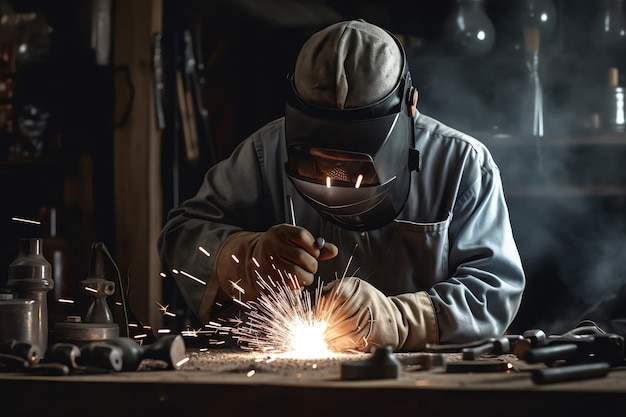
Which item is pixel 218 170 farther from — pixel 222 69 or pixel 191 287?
pixel 222 69

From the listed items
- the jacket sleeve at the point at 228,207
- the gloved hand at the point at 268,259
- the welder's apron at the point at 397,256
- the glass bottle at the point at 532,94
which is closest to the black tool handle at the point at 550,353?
the gloved hand at the point at 268,259

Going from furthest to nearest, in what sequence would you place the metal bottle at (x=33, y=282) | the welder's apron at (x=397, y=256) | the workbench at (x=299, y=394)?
the welder's apron at (x=397, y=256), the metal bottle at (x=33, y=282), the workbench at (x=299, y=394)

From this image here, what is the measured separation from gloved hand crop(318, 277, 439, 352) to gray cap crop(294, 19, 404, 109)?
436 mm

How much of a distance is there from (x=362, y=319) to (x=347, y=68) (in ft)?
1.96

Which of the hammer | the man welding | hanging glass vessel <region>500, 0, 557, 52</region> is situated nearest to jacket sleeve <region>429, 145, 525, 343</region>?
the man welding

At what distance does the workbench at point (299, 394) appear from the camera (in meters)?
1.49

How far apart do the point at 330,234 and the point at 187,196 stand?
53.9 inches

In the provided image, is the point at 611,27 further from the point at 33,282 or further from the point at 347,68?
the point at 33,282

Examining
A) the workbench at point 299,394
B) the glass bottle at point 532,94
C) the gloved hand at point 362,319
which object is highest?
the glass bottle at point 532,94

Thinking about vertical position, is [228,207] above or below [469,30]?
below

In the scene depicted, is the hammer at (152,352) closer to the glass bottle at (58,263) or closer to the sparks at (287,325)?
the sparks at (287,325)

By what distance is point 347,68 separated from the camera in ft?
7.33

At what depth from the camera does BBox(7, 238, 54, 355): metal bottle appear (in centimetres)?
200

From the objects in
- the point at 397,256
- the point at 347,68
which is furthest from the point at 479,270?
the point at 347,68
